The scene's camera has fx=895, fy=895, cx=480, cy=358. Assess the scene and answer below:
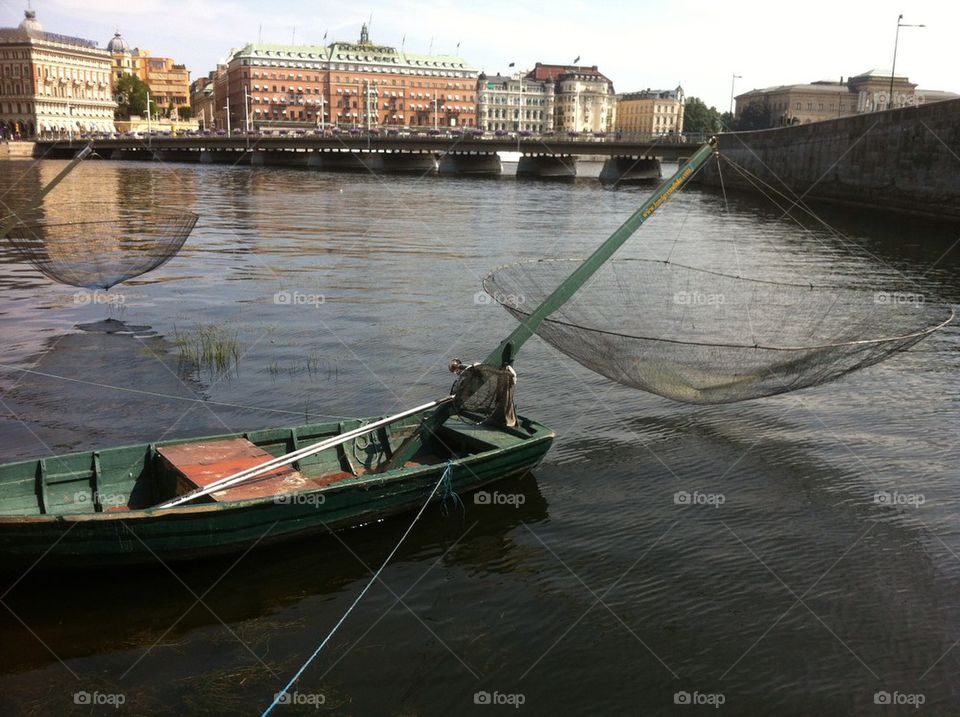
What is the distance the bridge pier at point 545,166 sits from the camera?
12566cm

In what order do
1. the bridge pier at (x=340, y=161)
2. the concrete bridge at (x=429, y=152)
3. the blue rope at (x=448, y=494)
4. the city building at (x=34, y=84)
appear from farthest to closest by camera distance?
the city building at (x=34, y=84) < the bridge pier at (x=340, y=161) < the concrete bridge at (x=429, y=152) < the blue rope at (x=448, y=494)

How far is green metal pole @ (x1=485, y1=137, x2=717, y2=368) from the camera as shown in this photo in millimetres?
13727

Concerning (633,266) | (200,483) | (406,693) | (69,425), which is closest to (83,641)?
(200,483)

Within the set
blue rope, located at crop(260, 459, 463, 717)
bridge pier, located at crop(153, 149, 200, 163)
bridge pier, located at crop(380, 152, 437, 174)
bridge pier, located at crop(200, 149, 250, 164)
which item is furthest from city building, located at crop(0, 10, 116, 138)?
blue rope, located at crop(260, 459, 463, 717)

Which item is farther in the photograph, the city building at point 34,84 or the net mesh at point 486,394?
the city building at point 34,84

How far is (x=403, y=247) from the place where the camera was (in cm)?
4103

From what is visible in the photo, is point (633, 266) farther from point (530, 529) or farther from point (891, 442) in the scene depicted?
point (530, 529)

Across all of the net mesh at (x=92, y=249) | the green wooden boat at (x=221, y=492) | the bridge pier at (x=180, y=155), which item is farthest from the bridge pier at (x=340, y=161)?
the green wooden boat at (x=221, y=492)

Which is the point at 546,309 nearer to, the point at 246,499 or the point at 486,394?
the point at 486,394

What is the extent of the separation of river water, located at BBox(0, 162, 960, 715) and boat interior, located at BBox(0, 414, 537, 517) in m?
0.96

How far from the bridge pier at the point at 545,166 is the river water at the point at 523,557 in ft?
336

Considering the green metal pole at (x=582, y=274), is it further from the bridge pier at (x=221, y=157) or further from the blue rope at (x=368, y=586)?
the bridge pier at (x=221, y=157)

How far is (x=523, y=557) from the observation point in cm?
1189

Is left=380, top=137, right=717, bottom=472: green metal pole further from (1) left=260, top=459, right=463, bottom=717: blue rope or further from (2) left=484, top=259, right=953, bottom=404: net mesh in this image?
(1) left=260, top=459, right=463, bottom=717: blue rope
